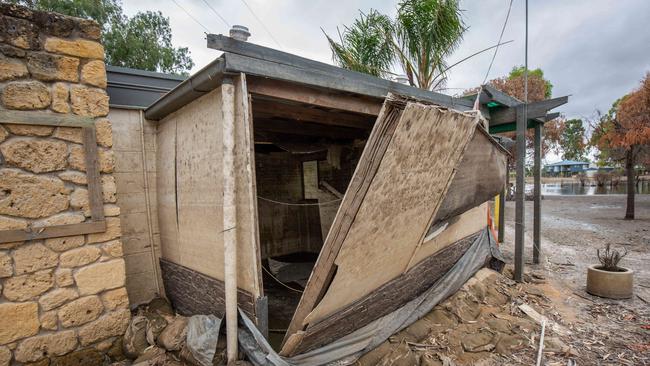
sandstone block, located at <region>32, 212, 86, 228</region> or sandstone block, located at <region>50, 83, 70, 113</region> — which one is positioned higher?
sandstone block, located at <region>50, 83, 70, 113</region>

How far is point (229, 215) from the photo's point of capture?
2.38 meters

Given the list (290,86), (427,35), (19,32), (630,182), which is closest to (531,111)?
(427,35)

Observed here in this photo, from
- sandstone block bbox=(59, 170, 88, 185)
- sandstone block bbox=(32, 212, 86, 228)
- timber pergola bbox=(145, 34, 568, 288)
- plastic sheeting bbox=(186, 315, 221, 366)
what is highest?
timber pergola bbox=(145, 34, 568, 288)

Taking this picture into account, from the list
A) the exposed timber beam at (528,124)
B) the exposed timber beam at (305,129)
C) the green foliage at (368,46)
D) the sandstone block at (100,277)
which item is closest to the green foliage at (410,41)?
the green foliage at (368,46)

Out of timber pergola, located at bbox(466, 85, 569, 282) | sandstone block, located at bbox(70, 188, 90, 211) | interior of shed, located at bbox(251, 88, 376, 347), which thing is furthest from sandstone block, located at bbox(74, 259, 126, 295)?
timber pergola, located at bbox(466, 85, 569, 282)

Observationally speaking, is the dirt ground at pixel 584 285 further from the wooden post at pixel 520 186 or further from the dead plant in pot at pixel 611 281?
the wooden post at pixel 520 186

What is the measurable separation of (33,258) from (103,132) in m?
1.14

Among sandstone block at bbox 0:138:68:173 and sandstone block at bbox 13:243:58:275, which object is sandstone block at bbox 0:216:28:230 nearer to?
sandstone block at bbox 13:243:58:275

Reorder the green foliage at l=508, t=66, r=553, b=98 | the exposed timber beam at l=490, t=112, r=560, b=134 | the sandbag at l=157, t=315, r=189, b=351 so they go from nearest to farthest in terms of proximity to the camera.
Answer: the sandbag at l=157, t=315, r=189, b=351 < the exposed timber beam at l=490, t=112, r=560, b=134 < the green foliage at l=508, t=66, r=553, b=98

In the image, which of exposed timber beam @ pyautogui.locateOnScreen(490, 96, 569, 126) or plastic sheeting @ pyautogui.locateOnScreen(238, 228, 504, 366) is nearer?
plastic sheeting @ pyautogui.locateOnScreen(238, 228, 504, 366)

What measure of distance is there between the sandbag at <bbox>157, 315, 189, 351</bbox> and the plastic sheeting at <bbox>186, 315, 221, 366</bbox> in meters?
0.10

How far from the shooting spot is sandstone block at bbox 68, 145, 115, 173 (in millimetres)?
2445

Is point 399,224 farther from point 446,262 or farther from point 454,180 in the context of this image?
point 446,262

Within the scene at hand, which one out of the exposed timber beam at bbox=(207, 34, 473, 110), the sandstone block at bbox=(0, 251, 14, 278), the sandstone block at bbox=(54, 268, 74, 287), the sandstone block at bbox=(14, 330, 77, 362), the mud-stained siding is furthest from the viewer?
the mud-stained siding
